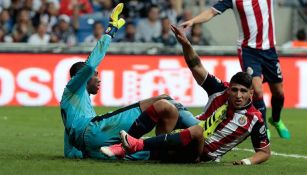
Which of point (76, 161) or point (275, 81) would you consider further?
point (275, 81)

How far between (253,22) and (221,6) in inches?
20.8

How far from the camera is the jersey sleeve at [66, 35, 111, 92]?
9.38 meters

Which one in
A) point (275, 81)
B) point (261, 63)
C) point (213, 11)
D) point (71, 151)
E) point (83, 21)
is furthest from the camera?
point (83, 21)

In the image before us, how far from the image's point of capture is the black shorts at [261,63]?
41.2ft

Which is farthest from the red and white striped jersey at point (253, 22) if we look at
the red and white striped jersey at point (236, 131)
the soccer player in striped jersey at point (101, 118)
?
the red and white striped jersey at point (236, 131)

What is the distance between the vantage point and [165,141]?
891cm

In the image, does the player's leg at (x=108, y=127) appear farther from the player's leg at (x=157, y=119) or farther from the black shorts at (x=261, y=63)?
the black shorts at (x=261, y=63)

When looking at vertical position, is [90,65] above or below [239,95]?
above

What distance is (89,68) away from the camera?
935cm

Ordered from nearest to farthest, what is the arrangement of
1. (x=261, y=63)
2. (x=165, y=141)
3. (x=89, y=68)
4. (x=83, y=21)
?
Answer: (x=165, y=141) < (x=89, y=68) < (x=261, y=63) < (x=83, y=21)

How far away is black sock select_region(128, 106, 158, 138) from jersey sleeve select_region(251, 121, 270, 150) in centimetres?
98

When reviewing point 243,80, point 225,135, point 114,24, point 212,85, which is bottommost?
point 225,135

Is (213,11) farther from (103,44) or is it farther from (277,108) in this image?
A: (103,44)

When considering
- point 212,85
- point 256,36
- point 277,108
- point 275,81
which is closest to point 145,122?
point 212,85
